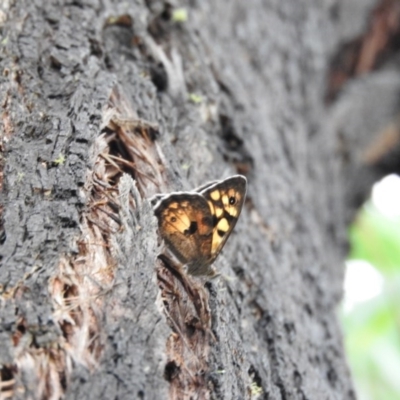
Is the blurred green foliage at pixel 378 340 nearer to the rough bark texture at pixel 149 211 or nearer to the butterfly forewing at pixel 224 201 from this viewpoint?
the rough bark texture at pixel 149 211

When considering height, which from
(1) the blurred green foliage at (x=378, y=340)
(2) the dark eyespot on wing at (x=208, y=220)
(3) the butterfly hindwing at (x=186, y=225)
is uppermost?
(1) the blurred green foliage at (x=378, y=340)

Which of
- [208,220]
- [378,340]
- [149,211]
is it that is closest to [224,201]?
[208,220]

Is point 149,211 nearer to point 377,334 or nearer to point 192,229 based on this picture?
point 192,229

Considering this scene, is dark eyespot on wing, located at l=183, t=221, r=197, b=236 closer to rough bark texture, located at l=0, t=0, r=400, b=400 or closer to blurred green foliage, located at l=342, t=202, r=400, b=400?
rough bark texture, located at l=0, t=0, r=400, b=400

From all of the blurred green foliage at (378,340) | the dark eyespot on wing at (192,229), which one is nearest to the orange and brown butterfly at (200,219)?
the dark eyespot on wing at (192,229)

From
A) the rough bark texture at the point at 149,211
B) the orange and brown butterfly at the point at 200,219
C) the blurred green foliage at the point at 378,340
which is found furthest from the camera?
the blurred green foliage at the point at 378,340

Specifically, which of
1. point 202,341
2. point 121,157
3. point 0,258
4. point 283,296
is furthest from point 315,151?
point 0,258
